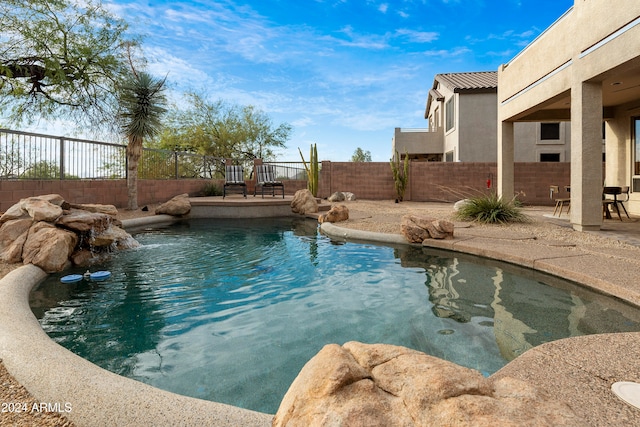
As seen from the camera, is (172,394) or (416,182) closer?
(172,394)

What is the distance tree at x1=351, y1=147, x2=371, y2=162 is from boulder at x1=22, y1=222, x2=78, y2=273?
42.0 metres

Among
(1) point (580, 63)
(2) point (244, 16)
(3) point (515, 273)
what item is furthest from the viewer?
(2) point (244, 16)

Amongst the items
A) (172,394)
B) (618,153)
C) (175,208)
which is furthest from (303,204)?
(172,394)

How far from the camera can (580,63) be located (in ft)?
21.3

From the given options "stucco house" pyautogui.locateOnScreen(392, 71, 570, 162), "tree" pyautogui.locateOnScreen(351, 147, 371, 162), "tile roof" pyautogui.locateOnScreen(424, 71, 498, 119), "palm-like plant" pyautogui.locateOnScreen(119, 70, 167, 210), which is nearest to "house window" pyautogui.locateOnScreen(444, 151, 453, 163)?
"stucco house" pyautogui.locateOnScreen(392, 71, 570, 162)

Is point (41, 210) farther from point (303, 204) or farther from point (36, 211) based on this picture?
point (303, 204)

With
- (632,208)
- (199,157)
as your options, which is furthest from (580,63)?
(199,157)

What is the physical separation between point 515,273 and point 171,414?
169 inches

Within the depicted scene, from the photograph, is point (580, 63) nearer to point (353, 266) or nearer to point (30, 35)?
point (353, 266)

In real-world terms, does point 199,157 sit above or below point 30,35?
below

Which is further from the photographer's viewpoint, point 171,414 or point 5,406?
point 5,406

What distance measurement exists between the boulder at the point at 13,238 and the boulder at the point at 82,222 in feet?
1.36

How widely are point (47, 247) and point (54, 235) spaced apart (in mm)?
264

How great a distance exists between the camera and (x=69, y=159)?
29.8 feet
